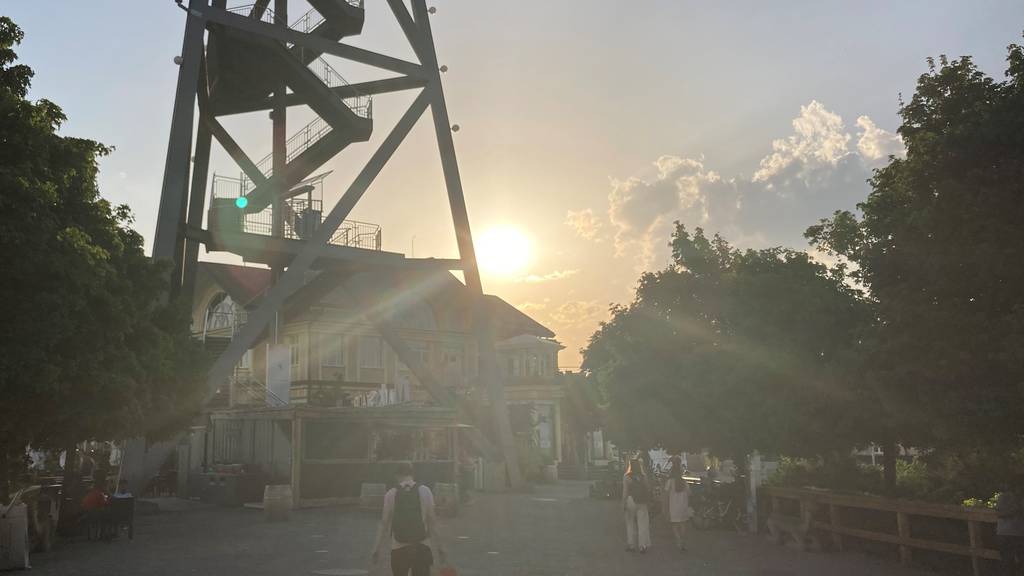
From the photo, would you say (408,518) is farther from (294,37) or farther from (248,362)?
(248,362)

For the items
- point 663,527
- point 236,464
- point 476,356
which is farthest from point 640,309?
→ point 476,356

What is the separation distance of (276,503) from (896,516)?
15.8 metres

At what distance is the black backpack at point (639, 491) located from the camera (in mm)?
16922

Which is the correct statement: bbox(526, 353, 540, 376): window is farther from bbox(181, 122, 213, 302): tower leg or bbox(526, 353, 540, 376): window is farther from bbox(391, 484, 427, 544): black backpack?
bbox(391, 484, 427, 544): black backpack

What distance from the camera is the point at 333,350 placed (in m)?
42.1

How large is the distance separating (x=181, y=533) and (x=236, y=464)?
40.0 ft

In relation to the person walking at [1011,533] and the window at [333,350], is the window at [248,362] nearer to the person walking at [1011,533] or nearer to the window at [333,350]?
the window at [333,350]

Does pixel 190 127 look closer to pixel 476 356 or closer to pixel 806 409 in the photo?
pixel 806 409

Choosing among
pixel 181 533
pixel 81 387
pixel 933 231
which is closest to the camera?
pixel 933 231

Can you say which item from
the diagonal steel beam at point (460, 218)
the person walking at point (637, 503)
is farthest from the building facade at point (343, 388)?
the person walking at point (637, 503)

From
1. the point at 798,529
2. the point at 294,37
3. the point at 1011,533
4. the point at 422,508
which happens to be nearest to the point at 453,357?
the point at 294,37

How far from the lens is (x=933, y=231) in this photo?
1354 cm

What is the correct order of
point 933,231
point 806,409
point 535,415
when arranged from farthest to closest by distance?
point 535,415 → point 806,409 → point 933,231

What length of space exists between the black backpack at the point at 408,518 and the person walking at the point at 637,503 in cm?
868
